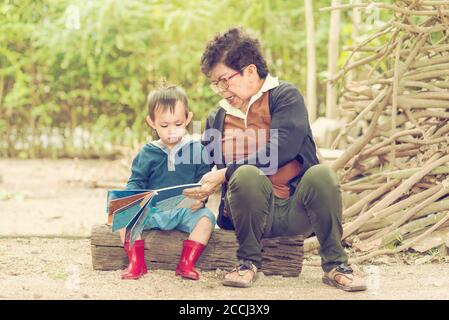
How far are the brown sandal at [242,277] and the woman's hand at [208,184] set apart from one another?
1.06 ft

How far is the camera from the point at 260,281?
3.16 meters

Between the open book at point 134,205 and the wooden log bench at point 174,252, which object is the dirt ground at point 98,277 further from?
the open book at point 134,205

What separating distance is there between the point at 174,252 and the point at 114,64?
202 inches

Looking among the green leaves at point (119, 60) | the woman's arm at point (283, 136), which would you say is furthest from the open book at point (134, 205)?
the green leaves at point (119, 60)

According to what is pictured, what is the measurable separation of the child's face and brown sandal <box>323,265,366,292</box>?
2.75 feet

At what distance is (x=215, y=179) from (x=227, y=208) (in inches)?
7.7

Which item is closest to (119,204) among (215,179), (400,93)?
(215,179)

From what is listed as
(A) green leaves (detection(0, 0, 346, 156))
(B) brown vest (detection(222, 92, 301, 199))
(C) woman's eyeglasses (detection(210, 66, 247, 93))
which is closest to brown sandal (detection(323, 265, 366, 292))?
(B) brown vest (detection(222, 92, 301, 199))

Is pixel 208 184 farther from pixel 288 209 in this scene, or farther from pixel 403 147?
pixel 403 147

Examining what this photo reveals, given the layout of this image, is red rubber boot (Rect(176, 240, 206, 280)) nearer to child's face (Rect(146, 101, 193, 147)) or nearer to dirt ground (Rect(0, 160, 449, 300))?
dirt ground (Rect(0, 160, 449, 300))

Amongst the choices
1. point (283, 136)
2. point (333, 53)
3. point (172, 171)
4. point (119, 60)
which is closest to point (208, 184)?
point (172, 171)

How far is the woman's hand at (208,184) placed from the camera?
10.1 feet

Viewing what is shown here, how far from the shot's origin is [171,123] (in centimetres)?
323
